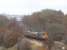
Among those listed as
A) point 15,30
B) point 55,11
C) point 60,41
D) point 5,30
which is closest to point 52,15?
point 55,11

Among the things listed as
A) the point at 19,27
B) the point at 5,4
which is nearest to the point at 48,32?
the point at 19,27

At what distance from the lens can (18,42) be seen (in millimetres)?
1715

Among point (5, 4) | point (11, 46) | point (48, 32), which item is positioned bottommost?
point (11, 46)

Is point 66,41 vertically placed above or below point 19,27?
below

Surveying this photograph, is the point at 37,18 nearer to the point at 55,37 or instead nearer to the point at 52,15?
the point at 52,15

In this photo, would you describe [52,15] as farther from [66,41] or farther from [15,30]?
[15,30]

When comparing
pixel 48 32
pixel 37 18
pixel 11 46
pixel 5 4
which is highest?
pixel 5 4

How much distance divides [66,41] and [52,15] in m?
0.38

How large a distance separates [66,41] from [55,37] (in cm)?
16

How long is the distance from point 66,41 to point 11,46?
692 mm

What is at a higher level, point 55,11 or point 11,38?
point 55,11

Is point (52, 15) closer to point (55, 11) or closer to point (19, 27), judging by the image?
point (55, 11)

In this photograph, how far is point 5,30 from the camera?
1.70 meters

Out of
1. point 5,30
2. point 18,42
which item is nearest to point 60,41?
point 18,42
